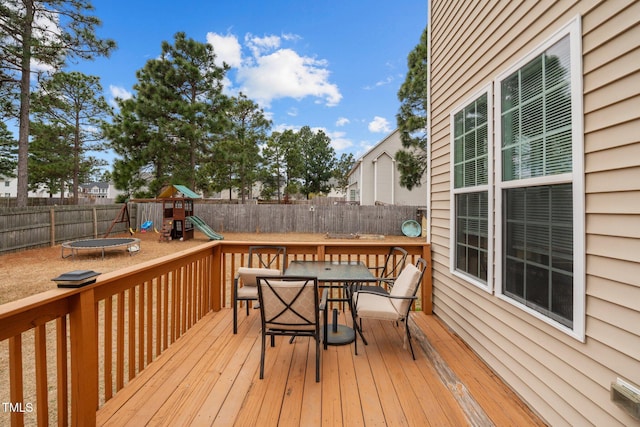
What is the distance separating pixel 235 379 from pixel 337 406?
2.78ft

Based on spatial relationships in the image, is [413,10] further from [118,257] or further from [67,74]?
[67,74]

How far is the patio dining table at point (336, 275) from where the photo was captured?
2932mm

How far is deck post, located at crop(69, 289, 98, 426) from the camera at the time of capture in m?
1.64

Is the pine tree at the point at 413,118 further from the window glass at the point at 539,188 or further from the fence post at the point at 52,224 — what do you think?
the fence post at the point at 52,224

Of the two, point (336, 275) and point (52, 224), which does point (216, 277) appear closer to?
point (336, 275)

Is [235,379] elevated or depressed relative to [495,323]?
depressed

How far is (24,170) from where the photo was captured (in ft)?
33.3

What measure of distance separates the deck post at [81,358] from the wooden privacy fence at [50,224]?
9916 millimetres

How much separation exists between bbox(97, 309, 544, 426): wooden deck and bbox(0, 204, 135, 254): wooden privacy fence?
9.32m

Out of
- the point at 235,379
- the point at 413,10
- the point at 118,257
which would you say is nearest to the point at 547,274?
the point at 235,379

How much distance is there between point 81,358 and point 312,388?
149cm

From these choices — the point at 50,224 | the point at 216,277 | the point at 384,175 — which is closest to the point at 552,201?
the point at 216,277

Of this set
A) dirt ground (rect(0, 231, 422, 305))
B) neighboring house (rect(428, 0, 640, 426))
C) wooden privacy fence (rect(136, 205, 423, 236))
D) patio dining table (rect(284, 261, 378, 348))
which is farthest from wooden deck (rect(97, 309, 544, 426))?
wooden privacy fence (rect(136, 205, 423, 236))

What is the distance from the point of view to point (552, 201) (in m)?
1.92
